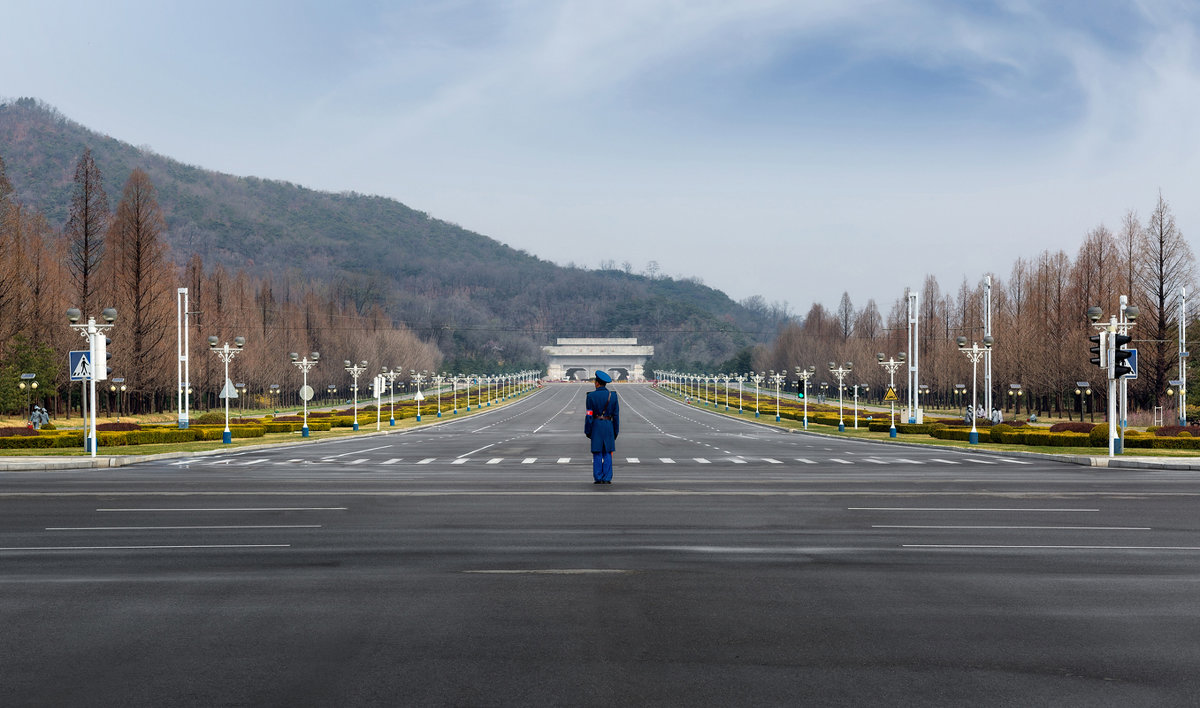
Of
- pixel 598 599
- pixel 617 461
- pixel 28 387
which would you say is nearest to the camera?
pixel 598 599

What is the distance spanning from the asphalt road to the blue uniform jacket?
1264 millimetres

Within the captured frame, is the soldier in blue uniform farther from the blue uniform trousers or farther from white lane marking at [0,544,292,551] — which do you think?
white lane marking at [0,544,292,551]

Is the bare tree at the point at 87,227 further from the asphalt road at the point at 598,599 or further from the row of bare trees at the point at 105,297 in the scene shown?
the asphalt road at the point at 598,599

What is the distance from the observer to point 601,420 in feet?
59.4

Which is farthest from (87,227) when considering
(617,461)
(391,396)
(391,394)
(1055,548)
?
(1055,548)

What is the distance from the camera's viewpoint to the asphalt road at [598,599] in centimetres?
582

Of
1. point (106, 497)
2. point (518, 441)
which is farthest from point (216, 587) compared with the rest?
point (518, 441)

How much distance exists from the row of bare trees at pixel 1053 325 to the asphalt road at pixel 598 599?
41.9 m

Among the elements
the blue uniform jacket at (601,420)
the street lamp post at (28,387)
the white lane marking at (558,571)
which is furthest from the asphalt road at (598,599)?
the street lamp post at (28,387)

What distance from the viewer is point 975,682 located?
5.86 metres

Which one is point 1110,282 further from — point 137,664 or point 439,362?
point 439,362

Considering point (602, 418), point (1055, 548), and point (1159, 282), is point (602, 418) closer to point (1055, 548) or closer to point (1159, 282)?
point (1055, 548)

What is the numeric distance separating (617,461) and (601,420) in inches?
435

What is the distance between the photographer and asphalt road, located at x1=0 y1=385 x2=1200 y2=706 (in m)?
5.82
